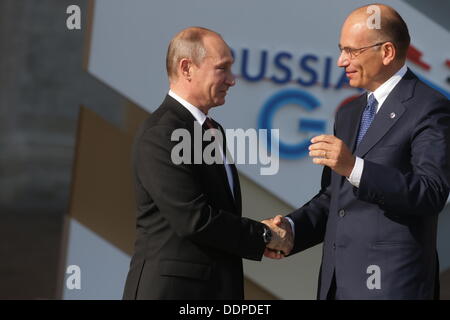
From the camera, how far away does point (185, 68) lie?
3.21 metres

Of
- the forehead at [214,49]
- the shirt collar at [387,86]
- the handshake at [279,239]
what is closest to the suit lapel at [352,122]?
the shirt collar at [387,86]

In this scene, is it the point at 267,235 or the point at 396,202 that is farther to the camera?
the point at 267,235

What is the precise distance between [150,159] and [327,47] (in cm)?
338

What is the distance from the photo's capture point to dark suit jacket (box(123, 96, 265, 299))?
3025 mm

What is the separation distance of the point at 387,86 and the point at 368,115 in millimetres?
140

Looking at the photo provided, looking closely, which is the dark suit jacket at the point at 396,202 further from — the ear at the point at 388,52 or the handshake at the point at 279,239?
the handshake at the point at 279,239

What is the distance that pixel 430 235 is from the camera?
3.14 m

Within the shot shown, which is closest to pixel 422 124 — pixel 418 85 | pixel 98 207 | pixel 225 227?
pixel 418 85

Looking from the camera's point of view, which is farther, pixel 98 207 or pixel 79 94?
pixel 79 94

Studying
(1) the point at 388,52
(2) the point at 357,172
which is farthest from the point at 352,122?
(2) the point at 357,172

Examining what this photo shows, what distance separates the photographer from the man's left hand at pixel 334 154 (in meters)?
2.93

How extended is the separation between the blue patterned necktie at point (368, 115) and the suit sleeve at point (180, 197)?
25.3 inches

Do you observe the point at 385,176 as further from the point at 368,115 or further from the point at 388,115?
the point at 368,115

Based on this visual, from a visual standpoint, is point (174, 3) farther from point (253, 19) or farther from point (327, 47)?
point (327, 47)
